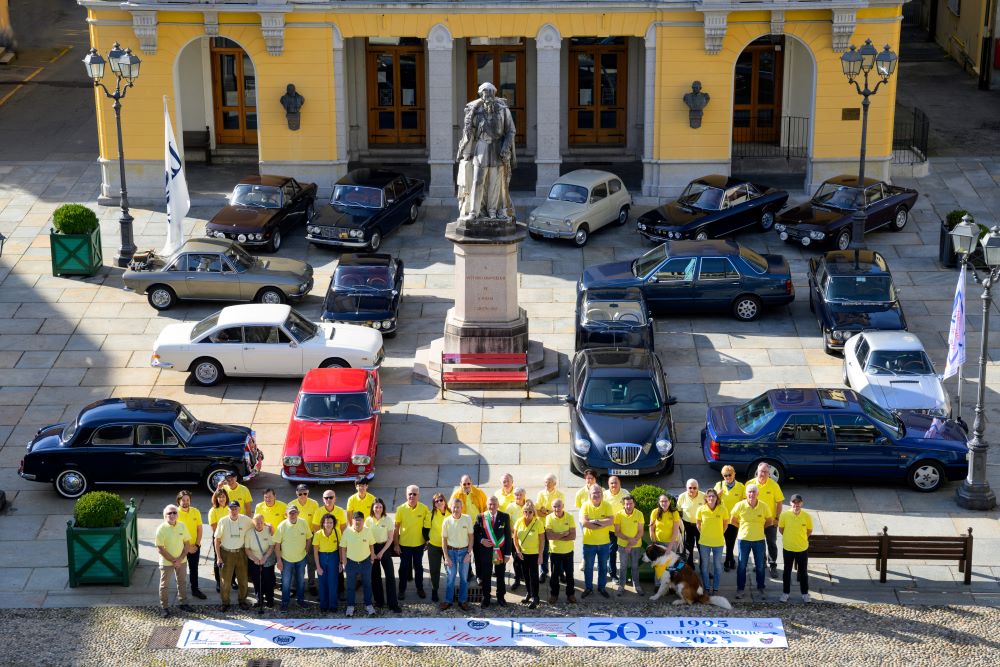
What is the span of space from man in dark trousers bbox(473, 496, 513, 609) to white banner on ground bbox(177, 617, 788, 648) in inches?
26.5

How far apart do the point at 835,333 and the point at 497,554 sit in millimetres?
11336

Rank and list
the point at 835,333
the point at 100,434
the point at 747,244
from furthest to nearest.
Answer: the point at 747,244 < the point at 835,333 < the point at 100,434

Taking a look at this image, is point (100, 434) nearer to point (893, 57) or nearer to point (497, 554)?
point (497, 554)

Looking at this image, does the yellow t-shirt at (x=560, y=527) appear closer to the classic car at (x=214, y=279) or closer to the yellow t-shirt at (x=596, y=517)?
the yellow t-shirt at (x=596, y=517)

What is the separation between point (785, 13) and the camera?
128 feet

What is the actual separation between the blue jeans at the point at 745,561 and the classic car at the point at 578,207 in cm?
1578

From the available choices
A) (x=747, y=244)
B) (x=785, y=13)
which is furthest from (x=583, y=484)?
(x=785, y=13)

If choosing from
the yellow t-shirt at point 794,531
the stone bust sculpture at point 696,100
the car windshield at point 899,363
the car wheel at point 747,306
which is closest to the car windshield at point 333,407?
the yellow t-shirt at point 794,531

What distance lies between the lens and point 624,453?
83.0ft

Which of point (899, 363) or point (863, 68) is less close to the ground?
point (863, 68)

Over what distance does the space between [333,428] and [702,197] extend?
1451 cm

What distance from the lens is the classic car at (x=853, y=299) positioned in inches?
1208

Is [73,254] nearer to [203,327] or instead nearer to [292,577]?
[203,327]

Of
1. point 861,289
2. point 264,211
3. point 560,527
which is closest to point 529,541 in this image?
point 560,527
